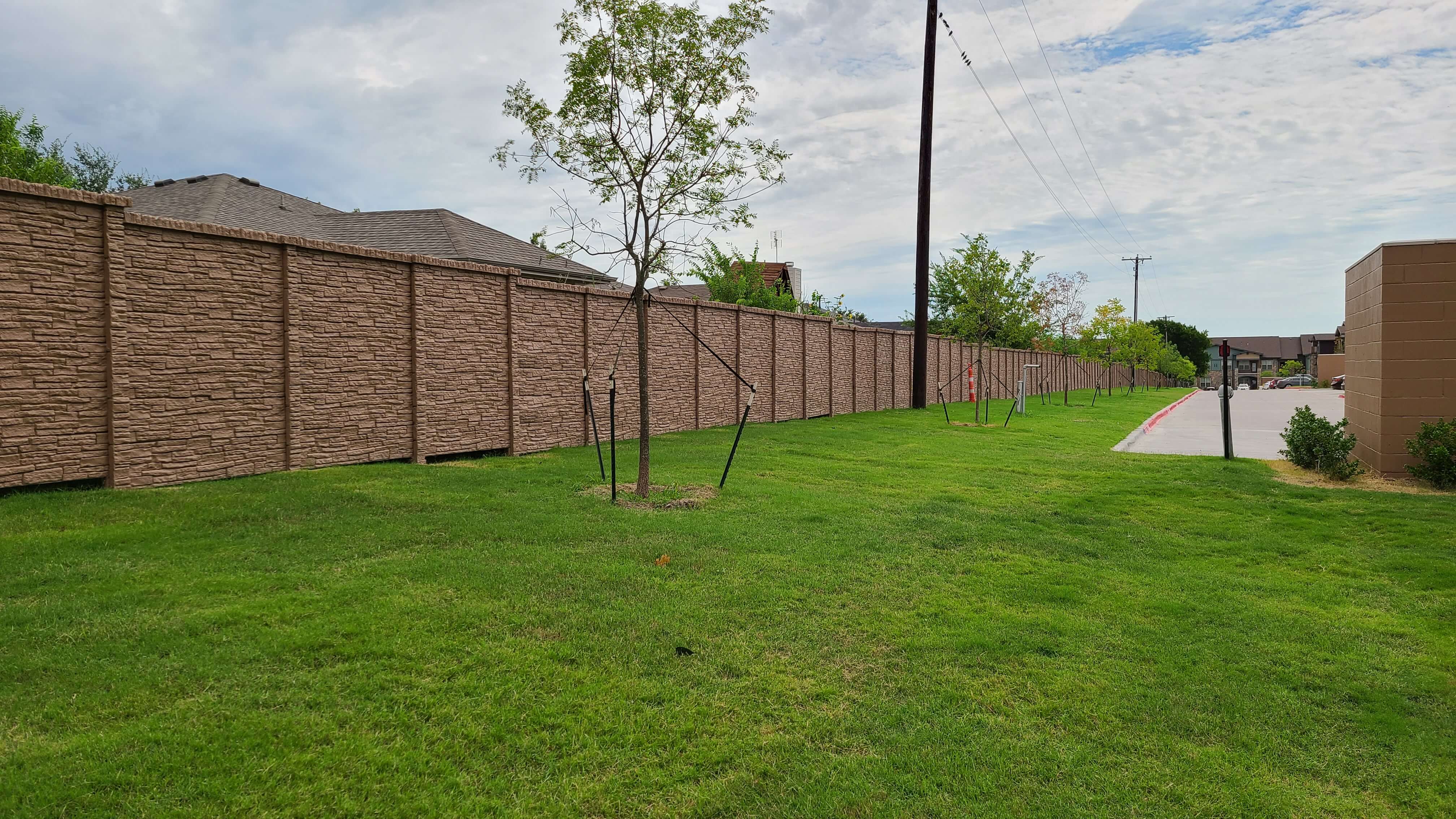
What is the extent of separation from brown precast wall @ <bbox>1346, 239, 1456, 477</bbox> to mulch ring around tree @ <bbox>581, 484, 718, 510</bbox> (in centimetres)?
1007

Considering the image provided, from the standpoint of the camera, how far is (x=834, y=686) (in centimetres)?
436

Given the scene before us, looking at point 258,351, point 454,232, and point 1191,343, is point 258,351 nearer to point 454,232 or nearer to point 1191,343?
point 454,232

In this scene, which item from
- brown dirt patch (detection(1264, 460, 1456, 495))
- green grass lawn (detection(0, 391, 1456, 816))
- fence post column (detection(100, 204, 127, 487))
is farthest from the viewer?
brown dirt patch (detection(1264, 460, 1456, 495))

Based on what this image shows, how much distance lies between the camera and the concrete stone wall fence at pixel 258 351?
746cm

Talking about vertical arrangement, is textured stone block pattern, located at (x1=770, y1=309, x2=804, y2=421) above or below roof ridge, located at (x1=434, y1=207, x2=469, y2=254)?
below

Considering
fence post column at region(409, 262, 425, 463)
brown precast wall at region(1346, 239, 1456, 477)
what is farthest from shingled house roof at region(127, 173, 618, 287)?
brown precast wall at region(1346, 239, 1456, 477)

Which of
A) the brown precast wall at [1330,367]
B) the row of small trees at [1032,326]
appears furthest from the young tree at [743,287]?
the brown precast wall at [1330,367]

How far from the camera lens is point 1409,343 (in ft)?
38.3

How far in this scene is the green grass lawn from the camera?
11.0ft

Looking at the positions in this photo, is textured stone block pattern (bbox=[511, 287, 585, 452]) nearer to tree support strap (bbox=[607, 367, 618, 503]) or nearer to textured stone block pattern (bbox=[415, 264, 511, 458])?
textured stone block pattern (bbox=[415, 264, 511, 458])

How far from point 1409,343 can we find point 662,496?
11.0 metres

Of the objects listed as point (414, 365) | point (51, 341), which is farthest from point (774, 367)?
point (51, 341)

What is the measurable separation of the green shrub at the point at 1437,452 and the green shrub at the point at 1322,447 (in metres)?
0.71

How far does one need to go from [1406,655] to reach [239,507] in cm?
916
